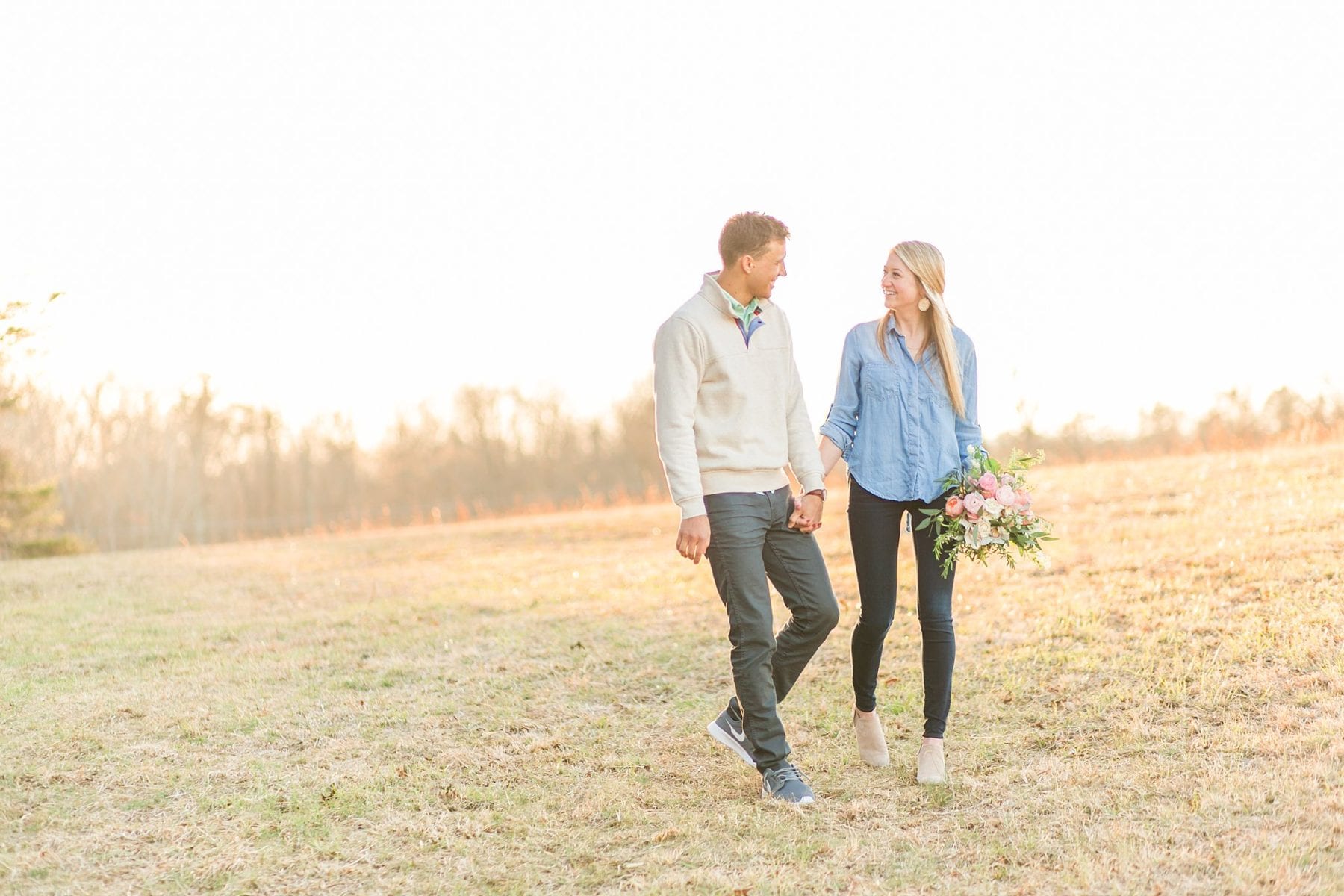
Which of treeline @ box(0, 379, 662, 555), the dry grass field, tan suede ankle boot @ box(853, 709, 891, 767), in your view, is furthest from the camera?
treeline @ box(0, 379, 662, 555)

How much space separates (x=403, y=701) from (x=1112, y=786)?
405 centimetres

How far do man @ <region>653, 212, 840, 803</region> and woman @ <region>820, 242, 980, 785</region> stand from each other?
0.23 metres

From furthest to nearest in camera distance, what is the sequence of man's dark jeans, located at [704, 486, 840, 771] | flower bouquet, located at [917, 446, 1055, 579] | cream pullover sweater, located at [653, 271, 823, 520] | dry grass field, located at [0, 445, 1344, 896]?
flower bouquet, located at [917, 446, 1055, 579], man's dark jeans, located at [704, 486, 840, 771], cream pullover sweater, located at [653, 271, 823, 520], dry grass field, located at [0, 445, 1344, 896]

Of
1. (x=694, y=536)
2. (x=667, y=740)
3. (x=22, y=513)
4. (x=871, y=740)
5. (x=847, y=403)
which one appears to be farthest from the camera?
(x=22, y=513)

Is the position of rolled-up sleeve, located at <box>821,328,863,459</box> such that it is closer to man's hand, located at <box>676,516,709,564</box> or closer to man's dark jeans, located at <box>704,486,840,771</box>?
man's dark jeans, located at <box>704,486,840,771</box>

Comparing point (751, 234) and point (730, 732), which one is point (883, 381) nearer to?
point (751, 234)

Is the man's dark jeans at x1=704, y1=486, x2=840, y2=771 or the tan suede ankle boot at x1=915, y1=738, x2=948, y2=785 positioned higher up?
the man's dark jeans at x1=704, y1=486, x2=840, y2=771

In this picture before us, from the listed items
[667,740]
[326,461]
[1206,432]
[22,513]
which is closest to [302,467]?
[326,461]

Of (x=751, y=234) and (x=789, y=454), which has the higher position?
(x=751, y=234)

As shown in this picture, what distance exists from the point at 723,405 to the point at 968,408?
1.14 meters

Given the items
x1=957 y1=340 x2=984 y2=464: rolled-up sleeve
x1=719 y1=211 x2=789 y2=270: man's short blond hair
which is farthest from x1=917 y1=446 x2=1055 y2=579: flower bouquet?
x1=719 y1=211 x2=789 y2=270: man's short blond hair

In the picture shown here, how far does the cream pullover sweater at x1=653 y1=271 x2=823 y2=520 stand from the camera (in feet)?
14.0

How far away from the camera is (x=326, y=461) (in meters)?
39.4

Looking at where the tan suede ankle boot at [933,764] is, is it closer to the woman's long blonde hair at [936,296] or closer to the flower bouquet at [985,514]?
the flower bouquet at [985,514]
